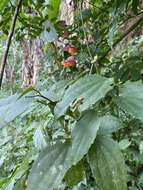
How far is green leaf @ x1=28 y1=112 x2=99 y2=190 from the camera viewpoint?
44cm

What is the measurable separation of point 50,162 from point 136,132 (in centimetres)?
93

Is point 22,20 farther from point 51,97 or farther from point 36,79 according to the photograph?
point 36,79

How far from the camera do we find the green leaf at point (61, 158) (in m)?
0.44

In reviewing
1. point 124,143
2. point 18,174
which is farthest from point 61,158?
point 124,143

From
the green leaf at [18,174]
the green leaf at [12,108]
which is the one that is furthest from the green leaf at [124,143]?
the green leaf at [12,108]

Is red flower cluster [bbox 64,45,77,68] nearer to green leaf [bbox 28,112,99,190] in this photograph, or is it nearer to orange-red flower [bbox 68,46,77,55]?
orange-red flower [bbox 68,46,77,55]

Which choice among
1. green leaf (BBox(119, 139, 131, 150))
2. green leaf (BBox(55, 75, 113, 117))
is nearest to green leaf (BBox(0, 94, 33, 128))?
green leaf (BBox(55, 75, 113, 117))

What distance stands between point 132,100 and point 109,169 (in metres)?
0.08

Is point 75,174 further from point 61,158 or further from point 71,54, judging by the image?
point 71,54

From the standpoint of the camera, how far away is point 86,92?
1.50ft

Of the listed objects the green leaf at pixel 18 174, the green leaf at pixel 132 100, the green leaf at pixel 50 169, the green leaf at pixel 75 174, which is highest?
the green leaf at pixel 132 100

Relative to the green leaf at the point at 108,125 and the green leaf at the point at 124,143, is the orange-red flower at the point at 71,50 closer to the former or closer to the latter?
the green leaf at the point at 124,143

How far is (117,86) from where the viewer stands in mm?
483

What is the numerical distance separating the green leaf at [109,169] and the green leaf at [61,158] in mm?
25
